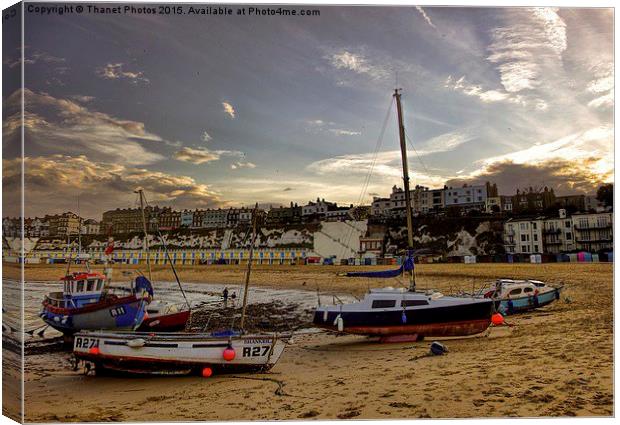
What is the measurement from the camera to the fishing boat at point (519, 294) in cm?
893

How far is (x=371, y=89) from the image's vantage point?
6484 mm

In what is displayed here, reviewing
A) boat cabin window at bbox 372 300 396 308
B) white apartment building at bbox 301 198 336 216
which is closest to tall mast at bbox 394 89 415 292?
boat cabin window at bbox 372 300 396 308

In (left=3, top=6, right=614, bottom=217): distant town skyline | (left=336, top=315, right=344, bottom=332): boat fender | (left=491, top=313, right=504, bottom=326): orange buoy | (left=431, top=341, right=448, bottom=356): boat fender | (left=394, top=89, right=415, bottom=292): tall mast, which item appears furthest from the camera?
(left=491, top=313, right=504, bottom=326): orange buoy

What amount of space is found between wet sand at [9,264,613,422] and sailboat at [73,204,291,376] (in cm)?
19

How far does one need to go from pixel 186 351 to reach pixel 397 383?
3.09 metres

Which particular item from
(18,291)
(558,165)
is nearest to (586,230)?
(558,165)

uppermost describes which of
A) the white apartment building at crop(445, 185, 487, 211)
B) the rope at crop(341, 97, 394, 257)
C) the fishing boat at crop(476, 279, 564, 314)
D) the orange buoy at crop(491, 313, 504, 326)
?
the rope at crop(341, 97, 394, 257)

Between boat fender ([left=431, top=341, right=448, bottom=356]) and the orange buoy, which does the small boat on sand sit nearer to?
boat fender ([left=431, top=341, right=448, bottom=356])

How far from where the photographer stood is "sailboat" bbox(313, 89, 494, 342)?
786 cm

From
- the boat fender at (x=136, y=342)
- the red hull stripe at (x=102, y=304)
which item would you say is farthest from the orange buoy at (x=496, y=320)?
the red hull stripe at (x=102, y=304)

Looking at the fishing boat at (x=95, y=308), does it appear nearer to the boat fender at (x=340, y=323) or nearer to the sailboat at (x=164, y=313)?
the sailboat at (x=164, y=313)

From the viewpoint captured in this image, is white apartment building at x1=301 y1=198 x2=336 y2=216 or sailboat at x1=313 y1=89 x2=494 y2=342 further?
sailboat at x1=313 y1=89 x2=494 y2=342

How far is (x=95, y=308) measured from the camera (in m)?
8.25

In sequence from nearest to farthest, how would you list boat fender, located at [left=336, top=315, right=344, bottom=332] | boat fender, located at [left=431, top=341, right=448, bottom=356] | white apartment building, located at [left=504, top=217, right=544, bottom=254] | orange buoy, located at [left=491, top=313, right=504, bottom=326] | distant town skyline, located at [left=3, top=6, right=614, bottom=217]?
distant town skyline, located at [left=3, top=6, right=614, bottom=217], boat fender, located at [left=431, top=341, right=448, bottom=356], white apartment building, located at [left=504, top=217, right=544, bottom=254], boat fender, located at [left=336, top=315, right=344, bottom=332], orange buoy, located at [left=491, top=313, right=504, bottom=326]
